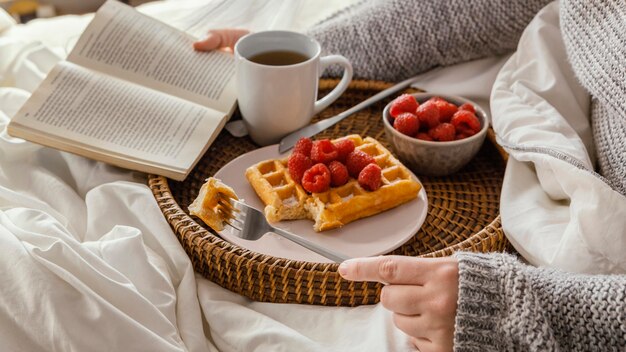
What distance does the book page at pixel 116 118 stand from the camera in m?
1.00

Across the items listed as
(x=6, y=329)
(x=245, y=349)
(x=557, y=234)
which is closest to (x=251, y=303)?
(x=245, y=349)

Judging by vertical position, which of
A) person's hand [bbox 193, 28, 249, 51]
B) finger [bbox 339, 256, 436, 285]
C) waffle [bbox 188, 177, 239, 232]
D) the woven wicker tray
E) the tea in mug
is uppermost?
finger [bbox 339, 256, 436, 285]

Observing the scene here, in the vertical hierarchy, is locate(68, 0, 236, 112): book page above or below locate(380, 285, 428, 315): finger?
below

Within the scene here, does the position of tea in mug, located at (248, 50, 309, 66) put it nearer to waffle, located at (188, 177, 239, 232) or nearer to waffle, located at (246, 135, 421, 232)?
waffle, located at (246, 135, 421, 232)

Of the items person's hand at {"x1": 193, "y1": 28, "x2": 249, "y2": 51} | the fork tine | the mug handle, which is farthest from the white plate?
person's hand at {"x1": 193, "y1": 28, "x2": 249, "y2": 51}

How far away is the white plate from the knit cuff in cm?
17

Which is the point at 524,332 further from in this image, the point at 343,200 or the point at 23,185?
the point at 23,185

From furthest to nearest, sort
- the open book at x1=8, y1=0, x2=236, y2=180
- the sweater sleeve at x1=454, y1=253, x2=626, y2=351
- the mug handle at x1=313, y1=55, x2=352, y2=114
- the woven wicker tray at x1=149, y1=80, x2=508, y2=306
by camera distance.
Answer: the mug handle at x1=313, y1=55, x2=352, y2=114
the open book at x1=8, y1=0, x2=236, y2=180
the woven wicker tray at x1=149, y1=80, x2=508, y2=306
the sweater sleeve at x1=454, y1=253, x2=626, y2=351

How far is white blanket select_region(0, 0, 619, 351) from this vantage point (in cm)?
71

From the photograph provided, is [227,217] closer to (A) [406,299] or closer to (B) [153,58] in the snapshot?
(A) [406,299]

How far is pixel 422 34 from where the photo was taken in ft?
3.95

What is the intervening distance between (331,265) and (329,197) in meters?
0.15

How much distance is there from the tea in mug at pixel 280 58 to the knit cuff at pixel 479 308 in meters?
0.52

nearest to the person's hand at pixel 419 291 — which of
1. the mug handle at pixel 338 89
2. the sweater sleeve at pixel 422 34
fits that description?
the mug handle at pixel 338 89
